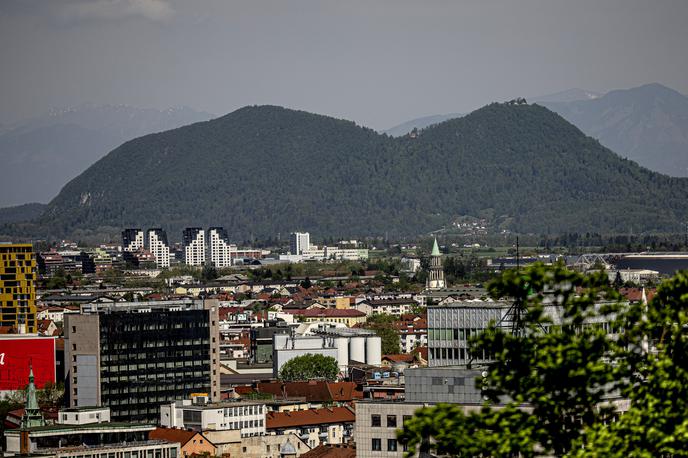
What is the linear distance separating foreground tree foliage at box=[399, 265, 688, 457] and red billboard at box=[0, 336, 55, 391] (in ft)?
295

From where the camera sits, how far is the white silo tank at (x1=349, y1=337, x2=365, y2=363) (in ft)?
431

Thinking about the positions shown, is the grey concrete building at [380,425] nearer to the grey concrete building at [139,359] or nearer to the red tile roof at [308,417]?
the red tile roof at [308,417]

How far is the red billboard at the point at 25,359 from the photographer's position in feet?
367

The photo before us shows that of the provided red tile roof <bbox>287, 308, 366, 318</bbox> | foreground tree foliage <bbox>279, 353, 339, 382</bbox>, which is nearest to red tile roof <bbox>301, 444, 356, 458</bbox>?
foreground tree foliage <bbox>279, 353, 339, 382</bbox>

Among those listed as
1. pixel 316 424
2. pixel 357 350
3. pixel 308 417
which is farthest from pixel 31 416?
pixel 357 350

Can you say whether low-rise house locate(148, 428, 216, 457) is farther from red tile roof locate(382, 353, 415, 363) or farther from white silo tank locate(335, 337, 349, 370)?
white silo tank locate(335, 337, 349, 370)

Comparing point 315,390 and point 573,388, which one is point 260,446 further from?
point 573,388

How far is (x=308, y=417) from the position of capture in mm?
94000

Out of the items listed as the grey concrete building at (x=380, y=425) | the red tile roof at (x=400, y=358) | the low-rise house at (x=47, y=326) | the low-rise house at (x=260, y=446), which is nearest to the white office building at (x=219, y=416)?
the low-rise house at (x=260, y=446)

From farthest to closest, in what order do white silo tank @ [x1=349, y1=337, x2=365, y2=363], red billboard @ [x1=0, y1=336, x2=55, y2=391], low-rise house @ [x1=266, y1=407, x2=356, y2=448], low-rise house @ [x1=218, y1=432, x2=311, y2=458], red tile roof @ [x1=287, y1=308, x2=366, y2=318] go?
1. red tile roof @ [x1=287, y1=308, x2=366, y2=318]
2. white silo tank @ [x1=349, y1=337, x2=365, y2=363]
3. red billboard @ [x1=0, y1=336, x2=55, y2=391]
4. low-rise house @ [x1=266, y1=407, x2=356, y2=448]
5. low-rise house @ [x1=218, y1=432, x2=311, y2=458]

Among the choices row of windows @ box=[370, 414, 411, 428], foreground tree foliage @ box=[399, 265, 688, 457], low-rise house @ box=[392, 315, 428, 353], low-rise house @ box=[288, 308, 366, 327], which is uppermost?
foreground tree foliage @ box=[399, 265, 688, 457]

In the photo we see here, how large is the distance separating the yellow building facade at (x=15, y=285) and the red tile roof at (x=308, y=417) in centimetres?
6561

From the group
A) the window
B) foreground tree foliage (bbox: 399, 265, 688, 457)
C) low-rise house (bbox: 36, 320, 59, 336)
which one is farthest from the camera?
low-rise house (bbox: 36, 320, 59, 336)

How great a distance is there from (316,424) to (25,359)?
87.1ft
